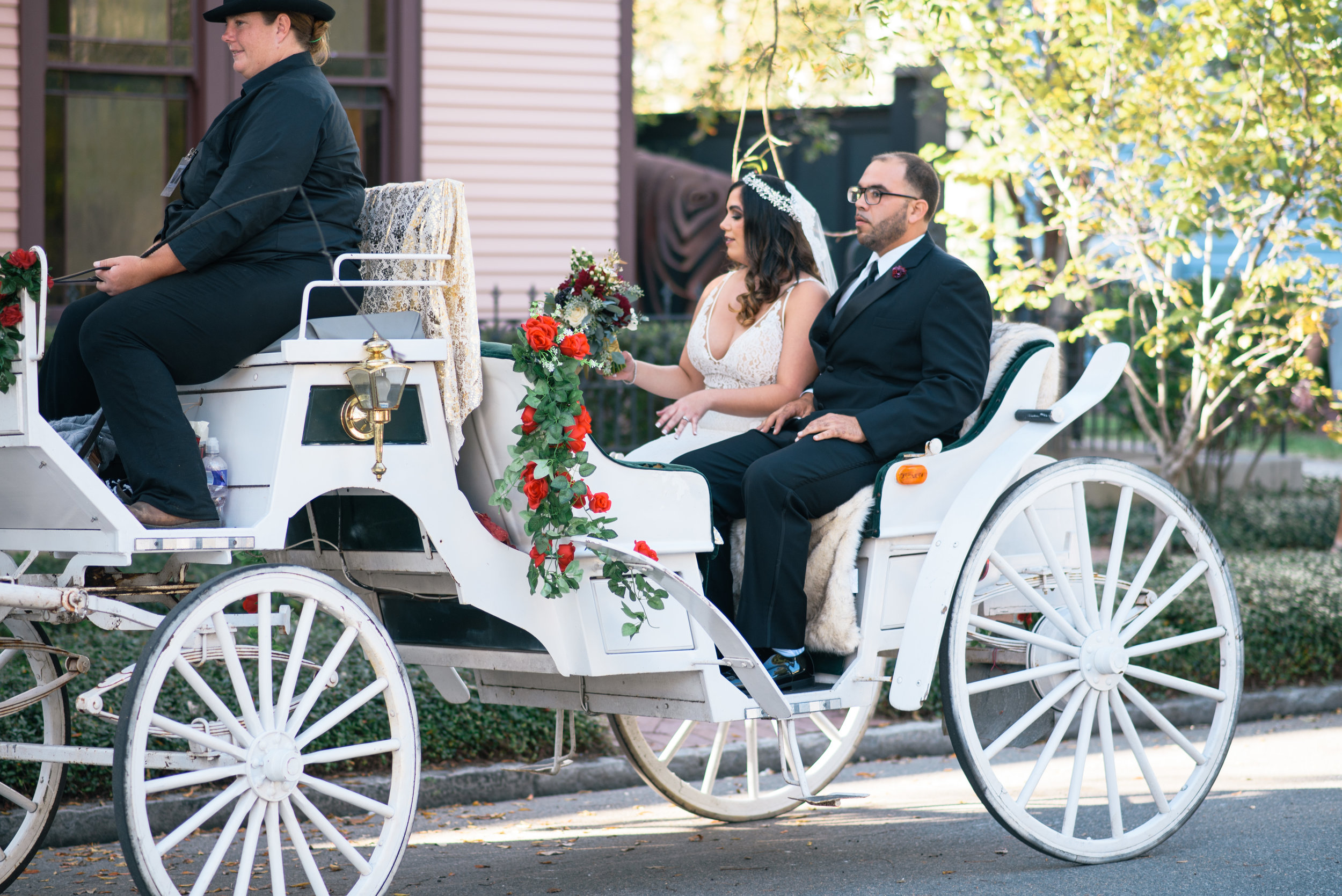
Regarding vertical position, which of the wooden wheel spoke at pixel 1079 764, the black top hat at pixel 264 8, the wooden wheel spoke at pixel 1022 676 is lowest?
the wooden wheel spoke at pixel 1079 764

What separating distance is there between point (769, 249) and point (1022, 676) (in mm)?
1581

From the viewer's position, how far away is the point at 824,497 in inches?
177

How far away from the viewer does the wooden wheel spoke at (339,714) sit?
366cm

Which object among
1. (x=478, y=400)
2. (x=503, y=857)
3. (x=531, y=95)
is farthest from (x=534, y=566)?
(x=531, y=95)

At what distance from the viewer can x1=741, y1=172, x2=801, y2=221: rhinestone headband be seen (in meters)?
4.98

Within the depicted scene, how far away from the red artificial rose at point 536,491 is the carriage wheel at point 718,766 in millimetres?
1446

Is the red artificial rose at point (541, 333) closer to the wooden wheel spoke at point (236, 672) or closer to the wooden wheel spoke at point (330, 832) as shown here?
the wooden wheel spoke at point (236, 672)

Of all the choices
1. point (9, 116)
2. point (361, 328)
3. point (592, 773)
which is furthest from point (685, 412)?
point (9, 116)

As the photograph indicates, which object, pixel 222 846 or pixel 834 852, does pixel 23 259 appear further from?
pixel 834 852

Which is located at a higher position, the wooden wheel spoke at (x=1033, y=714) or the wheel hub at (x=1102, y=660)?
the wheel hub at (x=1102, y=660)

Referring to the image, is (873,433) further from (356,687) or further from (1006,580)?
(356,687)

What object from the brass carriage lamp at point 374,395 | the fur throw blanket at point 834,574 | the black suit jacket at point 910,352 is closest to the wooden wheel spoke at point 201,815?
the brass carriage lamp at point 374,395

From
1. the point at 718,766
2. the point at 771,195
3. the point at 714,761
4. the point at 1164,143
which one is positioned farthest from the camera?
the point at 1164,143

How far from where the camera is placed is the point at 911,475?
454cm
